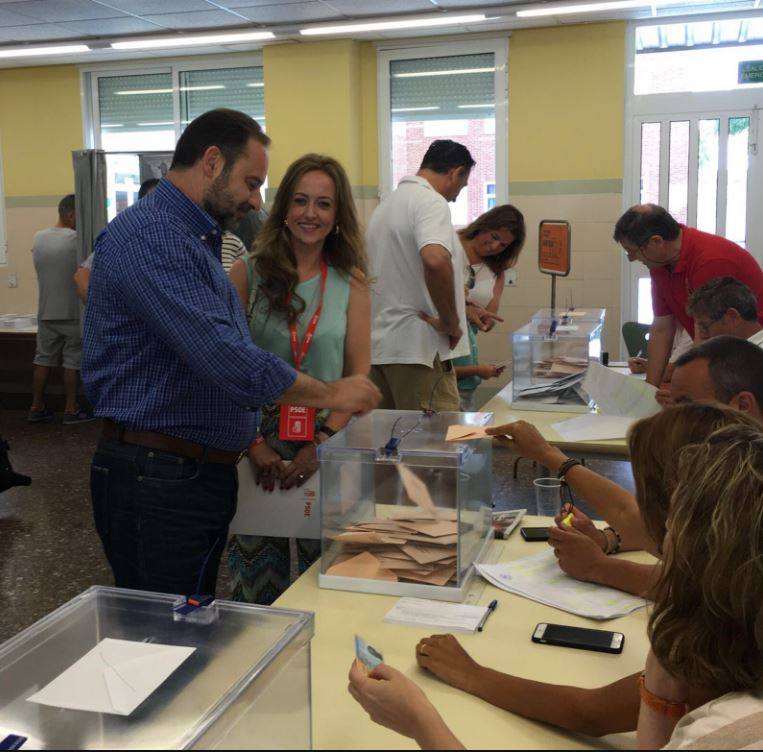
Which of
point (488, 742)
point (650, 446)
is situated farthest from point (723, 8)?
point (488, 742)

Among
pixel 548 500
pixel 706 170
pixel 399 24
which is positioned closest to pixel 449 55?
pixel 399 24

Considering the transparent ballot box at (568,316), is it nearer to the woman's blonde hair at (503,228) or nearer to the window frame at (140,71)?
the woman's blonde hair at (503,228)

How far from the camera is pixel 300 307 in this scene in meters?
2.46

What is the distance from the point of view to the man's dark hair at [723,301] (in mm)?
2953

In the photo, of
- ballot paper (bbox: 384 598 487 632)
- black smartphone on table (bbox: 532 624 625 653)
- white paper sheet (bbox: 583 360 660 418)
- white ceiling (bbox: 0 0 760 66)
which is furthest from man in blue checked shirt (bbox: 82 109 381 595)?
white ceiling (bbox: 0 0 760 66)

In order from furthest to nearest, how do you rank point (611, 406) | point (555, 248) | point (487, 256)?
point (487, 256), point (555, 248), point (611, 406)

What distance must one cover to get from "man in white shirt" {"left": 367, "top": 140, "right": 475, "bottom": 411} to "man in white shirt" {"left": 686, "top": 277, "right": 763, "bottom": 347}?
3.10ft

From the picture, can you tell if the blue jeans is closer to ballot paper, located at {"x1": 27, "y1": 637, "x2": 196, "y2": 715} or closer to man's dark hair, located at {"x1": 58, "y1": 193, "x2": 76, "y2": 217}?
ballot paper, located at {"x1": 27, "y1": 637, "x2": 196, "y2": 715}

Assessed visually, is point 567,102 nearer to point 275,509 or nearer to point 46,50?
point 46,50

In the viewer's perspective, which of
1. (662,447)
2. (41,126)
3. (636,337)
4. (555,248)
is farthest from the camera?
(41,126)

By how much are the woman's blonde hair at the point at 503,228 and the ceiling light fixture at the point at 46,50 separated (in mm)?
4420

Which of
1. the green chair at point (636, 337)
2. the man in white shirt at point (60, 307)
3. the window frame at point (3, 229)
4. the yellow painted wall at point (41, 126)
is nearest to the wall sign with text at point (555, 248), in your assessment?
the green chair at point (636, 337)

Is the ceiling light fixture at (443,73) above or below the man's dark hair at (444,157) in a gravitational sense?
above

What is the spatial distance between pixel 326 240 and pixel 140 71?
21.3ft
